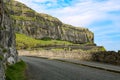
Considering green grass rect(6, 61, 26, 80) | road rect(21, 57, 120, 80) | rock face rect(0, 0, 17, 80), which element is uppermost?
A: rock face rect(0, 0, 17, 80)

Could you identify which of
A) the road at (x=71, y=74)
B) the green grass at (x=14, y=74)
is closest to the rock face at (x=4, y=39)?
the green grass at (x=14, y=74)

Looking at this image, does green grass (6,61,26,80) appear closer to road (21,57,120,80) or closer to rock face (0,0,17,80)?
rock face (0,0,17,80)

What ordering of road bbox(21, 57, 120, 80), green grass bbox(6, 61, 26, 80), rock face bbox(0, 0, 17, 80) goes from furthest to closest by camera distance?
road bbox(21, 57, 120, 80) → rock face bbox(0, 0, 17, 80) → green grass bbox(6, 61, 26, 80)

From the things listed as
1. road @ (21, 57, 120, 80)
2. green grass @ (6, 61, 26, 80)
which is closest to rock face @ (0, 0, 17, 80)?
green grass @ (6, 61, 26, 80)

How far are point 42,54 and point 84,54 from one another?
112 feet

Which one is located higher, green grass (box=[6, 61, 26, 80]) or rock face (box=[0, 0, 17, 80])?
rock face (box=[0, 0, 17, 80])

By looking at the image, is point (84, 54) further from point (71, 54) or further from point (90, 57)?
point (71, 54)

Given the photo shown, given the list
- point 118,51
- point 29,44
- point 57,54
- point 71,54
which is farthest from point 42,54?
point 29,44

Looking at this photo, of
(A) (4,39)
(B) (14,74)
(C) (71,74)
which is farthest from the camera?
(C) (71,74)

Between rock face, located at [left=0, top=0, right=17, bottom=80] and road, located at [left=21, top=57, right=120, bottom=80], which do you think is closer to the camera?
rock face, located at [left=0, top=0, right=17, bottom=80]

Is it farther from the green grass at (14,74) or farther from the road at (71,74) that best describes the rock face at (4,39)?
the road at (71,74)

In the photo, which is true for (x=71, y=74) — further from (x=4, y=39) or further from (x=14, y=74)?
(x=4, y=39)

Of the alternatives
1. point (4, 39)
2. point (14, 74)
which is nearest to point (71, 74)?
point (14, 74)

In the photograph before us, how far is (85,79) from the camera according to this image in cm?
2091
